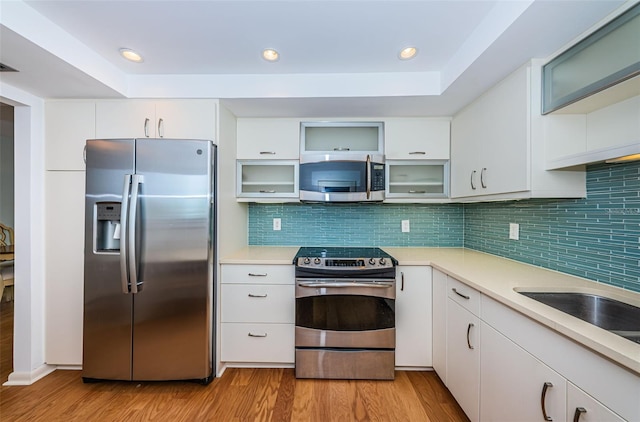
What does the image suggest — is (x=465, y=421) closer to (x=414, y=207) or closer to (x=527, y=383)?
(x=527, y=383)

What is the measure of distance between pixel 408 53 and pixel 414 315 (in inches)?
70.8

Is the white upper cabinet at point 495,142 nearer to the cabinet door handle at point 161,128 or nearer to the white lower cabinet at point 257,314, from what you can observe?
the white lower cabinet at point 257,314

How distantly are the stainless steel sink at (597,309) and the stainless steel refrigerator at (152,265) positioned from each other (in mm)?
1963

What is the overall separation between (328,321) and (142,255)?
53.5 inches

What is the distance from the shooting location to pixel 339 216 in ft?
8.54

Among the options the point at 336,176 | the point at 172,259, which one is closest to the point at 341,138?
the point at 336,176

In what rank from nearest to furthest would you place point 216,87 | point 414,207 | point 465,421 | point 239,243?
point 465,421 → point 216,87 → point 239,243 → point 414,207

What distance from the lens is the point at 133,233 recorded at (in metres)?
1.73

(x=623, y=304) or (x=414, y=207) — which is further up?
(x=414, y=207)

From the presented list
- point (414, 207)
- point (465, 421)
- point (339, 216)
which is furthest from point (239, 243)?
point (465, 421)

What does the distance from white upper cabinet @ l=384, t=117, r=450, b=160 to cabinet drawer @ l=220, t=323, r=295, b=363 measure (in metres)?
1.68

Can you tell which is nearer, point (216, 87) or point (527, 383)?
point (527, 383)

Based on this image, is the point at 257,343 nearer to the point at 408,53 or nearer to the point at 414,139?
the point at 414,139

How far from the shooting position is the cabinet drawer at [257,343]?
200cm
